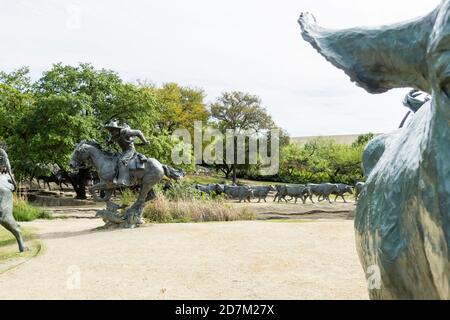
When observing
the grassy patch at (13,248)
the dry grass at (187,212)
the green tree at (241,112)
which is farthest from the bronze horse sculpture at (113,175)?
the green tree at (241,112)

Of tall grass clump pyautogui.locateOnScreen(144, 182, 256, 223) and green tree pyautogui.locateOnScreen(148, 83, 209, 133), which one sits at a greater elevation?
green tree pyautogui.locateOnScreen(148, 83, 209, 133)

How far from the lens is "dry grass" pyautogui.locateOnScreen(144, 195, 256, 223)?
14.3m

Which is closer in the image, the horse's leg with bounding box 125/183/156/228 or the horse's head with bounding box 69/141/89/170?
the horse's leg with bounding box 125/183/156/228

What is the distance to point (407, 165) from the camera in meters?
1.00

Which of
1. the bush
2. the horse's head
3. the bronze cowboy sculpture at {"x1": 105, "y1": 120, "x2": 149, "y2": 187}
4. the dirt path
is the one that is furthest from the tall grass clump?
the bush

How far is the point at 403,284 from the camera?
1006mm

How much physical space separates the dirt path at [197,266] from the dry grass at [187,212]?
3.03 metres

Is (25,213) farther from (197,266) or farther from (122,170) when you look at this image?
(197,266)

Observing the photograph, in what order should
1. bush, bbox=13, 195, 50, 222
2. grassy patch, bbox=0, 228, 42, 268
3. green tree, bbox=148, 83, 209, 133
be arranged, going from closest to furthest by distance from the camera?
grassy patch, bbox=0, 228, 42, 268 → bush, bbox=13, 195, 50, 222 → green tree, bbox=148, 83, 209, 133

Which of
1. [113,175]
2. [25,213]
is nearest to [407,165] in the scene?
[113,175]

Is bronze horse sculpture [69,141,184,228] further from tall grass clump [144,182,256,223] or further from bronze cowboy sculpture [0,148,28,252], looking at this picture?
bronze cowboy sculpture [0,148,28,252]

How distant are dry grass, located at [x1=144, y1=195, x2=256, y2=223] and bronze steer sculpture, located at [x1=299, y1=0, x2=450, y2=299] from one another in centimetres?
1309

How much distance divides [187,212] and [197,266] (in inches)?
278
